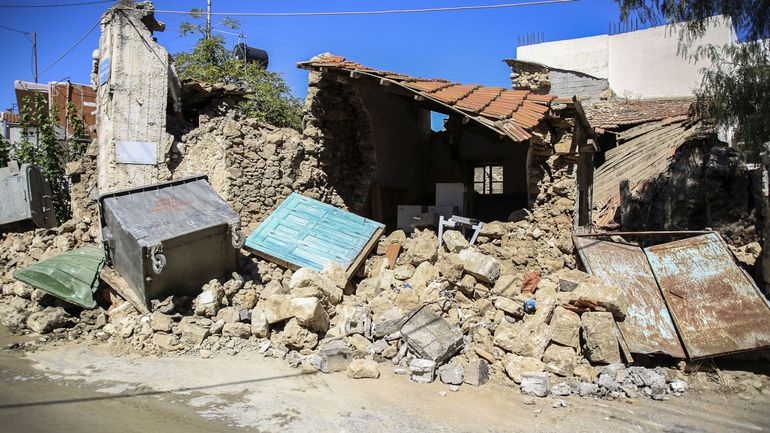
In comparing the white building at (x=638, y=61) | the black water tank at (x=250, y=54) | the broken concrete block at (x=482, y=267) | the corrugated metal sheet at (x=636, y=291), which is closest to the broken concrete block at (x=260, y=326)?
the broken concrete block at (x=482, y=267)

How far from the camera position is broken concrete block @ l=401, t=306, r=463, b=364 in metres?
5.36

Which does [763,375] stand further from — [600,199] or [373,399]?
[600,199]

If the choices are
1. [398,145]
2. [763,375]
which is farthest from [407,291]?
[398,145]

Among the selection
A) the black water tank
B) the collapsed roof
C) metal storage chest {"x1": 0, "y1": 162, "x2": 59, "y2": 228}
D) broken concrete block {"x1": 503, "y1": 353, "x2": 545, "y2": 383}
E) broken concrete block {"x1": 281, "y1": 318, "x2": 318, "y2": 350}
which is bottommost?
broken concrete block {"x1": 503, "y1": 353, "x2": 545, "y2": 383}

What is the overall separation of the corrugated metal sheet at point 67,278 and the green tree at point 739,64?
8145mm

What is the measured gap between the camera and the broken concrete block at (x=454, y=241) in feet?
23.8

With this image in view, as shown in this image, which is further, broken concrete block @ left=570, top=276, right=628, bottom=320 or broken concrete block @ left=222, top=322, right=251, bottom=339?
broken concrete block @ left=222, top=322, right=251, bottom=339

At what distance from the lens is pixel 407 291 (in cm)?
643

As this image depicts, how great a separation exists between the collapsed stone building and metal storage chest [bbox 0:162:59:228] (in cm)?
40

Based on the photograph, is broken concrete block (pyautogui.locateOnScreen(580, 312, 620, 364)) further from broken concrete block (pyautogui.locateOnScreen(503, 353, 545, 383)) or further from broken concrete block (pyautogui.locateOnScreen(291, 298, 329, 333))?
broken concrete block (pyautogui.locateOnScreen(291, 298, 329, 333))

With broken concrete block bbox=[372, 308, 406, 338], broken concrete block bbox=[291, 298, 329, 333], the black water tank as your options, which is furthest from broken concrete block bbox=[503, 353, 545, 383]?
the black water tank

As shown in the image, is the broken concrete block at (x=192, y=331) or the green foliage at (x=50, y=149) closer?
the broken concrete block at (x=192, y=331)

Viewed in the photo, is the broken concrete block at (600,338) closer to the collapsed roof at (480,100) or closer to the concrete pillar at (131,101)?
the collapsed roof at (480,100)

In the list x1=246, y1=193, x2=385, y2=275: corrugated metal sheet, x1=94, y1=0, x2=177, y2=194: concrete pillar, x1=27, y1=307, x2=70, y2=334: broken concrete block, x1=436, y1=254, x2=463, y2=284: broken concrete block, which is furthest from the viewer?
x1=94, y1=0, x2=177, y2=194: concrete pillar
